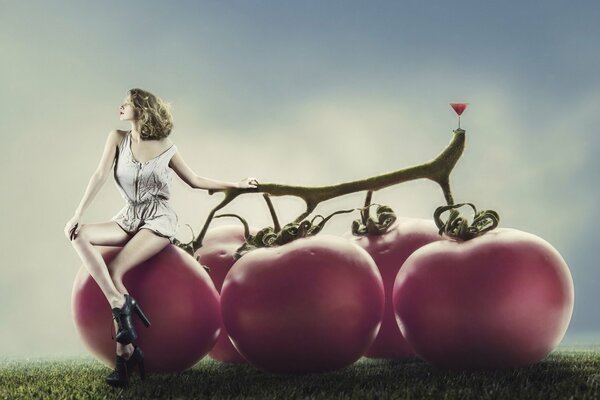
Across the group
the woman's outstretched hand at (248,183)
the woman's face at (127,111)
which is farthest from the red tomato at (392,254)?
the woman's face at (127,111)

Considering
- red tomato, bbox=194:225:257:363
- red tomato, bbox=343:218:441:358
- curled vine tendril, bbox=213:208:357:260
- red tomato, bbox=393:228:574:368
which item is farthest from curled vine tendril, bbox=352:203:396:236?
red tomato, bbox=194:225:257:363

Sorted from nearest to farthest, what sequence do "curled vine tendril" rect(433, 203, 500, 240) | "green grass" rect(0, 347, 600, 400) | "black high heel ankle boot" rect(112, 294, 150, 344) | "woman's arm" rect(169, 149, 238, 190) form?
"green grass" rect(0, 347, 600, 400), "black high heel ankle boot" rect(112, 294, 150, 344), "curled vine tendril" rect(433, 203, 500, 240), "woman's arm" rect(169, 149, 238, 190)

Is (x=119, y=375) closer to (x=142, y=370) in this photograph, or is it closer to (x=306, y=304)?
(x=142, y=370)

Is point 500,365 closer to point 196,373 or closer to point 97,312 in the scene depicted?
point 196,373

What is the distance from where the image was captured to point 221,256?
9.78 ft

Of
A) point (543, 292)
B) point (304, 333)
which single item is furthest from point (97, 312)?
point (543, 292)

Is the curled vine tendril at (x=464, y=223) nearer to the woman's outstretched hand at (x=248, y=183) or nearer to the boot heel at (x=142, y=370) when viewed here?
the woman's outstretched hand at (x=248, y=183)

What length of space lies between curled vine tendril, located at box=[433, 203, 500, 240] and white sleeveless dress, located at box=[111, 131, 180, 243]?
91cm

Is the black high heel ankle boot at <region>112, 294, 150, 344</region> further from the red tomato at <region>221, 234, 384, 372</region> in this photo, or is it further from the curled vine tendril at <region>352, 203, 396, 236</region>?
the curled vine tendril at <region>352, 203, 396, 236</region>

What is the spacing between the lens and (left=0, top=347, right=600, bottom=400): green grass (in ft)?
7.30

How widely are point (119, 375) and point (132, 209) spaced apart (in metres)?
0.55

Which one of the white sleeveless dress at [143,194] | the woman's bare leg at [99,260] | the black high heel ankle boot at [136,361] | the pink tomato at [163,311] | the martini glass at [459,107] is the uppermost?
the martini glass at [459,107]

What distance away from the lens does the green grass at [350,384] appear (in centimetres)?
222

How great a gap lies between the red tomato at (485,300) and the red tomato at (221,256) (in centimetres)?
68
